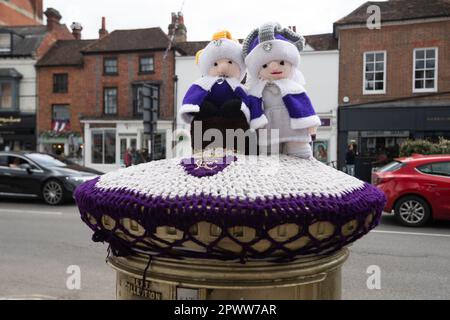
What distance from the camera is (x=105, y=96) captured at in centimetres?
2233

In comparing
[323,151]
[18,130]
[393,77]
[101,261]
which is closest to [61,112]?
[18,130]

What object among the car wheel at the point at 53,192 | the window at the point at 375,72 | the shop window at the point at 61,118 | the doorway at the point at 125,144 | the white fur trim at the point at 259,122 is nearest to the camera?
the white fur trim at the point at 259,122

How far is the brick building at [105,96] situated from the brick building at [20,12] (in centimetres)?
974

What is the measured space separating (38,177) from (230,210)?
9645mm

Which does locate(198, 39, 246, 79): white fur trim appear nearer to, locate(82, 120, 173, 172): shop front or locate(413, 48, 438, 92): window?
locate(413, 48, 438, 92): window

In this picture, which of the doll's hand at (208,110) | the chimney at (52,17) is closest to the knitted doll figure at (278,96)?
the doll's hand at (208,110)

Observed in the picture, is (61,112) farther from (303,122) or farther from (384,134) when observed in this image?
(303,122)

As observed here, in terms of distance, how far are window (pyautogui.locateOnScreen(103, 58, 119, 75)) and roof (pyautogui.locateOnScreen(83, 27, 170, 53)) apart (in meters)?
0.52

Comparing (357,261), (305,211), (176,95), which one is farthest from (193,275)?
(176,95)

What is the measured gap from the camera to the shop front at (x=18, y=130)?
2297cm

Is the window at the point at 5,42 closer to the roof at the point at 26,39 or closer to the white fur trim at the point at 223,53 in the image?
the roof at the point at 26,39

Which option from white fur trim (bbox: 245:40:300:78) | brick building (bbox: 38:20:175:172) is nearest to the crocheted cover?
white fur trim (bbox: 245:40:300:78)

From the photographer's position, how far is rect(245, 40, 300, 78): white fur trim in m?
1.36
